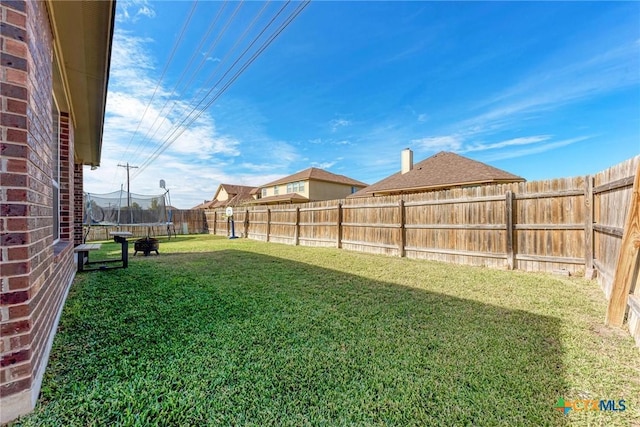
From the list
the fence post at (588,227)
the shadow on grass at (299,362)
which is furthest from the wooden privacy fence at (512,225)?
the shadow on grass at (299,362)

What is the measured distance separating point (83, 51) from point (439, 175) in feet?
43.9

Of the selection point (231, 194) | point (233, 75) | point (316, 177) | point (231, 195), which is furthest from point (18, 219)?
point (231, 195)

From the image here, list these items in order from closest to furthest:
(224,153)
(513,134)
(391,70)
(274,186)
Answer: (391,70) → (513,134) → (224,153) → (274,186)

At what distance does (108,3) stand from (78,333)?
9.98 ft

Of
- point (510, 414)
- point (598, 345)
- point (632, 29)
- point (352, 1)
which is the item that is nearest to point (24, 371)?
point (510, 414)

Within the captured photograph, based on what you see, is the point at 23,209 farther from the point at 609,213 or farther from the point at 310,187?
the point at 310,187

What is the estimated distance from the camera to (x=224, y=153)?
68.8 ft

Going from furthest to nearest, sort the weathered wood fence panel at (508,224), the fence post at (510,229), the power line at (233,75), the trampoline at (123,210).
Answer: the trampoline at (123,210) → the power line at (233,75) → the fence post at (510,229) → the weathered wood fence panel at (508,224)

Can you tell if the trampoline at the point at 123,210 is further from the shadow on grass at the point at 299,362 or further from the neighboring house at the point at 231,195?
the neighboring house at the point at 231,195

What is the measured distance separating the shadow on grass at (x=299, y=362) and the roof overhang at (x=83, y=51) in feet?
9.84

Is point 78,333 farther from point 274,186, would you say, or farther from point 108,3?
point 274,186

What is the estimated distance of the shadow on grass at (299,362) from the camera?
156cm

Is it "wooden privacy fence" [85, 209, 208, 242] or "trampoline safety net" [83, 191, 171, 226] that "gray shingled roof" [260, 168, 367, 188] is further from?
"trampoline safety net" [83, 191, 171, 226]

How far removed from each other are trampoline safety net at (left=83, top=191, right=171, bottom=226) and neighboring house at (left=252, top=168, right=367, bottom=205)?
40.8 ft
